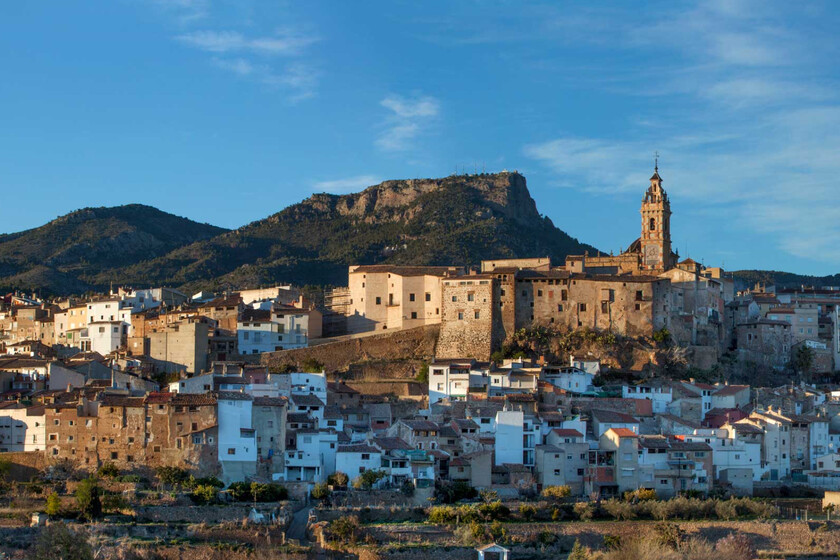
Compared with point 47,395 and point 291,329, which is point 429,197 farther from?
point 47,395

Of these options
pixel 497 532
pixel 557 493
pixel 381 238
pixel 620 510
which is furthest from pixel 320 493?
pixel 381 238

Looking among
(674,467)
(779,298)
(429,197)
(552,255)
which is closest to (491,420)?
(674,467)

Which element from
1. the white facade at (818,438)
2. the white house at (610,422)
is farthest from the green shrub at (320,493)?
the white facade at (818,438)

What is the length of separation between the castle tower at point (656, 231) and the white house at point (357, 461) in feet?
95.8

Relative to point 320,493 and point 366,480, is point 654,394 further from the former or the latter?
point 320,493

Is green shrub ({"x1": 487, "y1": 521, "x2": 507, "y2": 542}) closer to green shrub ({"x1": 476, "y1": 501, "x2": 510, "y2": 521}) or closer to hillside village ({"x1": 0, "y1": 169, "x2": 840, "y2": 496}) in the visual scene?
green shrub ({"x1": 476, "y1": 501, "x2": 510, "y2": 521})

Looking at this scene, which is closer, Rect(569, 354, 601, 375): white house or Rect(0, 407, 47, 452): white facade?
Rect(0, 407, 47, 452): white facade

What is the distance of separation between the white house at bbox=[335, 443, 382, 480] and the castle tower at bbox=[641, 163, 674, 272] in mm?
29194

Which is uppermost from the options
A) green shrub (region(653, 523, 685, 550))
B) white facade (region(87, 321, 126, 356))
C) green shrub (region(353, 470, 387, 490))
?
white facade (region(87, 321, 126, 356))

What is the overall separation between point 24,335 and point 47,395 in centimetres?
2078

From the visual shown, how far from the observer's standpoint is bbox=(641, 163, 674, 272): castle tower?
72.2 meters

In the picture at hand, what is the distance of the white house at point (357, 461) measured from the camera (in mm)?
46688

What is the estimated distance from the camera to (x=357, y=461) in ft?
154

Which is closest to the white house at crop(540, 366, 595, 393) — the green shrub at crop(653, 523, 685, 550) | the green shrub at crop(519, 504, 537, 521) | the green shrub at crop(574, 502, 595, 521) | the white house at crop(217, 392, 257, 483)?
the green shrub at crop(574, 502, 595, 521)
